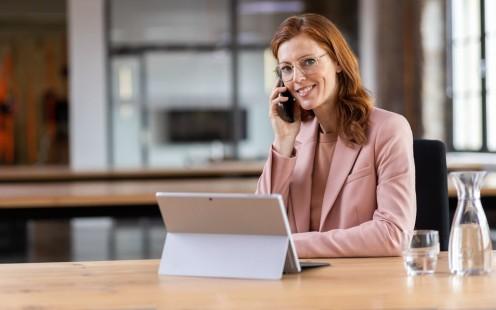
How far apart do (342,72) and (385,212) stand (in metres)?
0.47

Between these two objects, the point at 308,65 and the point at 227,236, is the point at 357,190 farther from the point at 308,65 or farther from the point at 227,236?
the point at 227,236

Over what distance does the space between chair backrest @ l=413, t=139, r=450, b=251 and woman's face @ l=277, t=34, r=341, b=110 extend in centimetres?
39

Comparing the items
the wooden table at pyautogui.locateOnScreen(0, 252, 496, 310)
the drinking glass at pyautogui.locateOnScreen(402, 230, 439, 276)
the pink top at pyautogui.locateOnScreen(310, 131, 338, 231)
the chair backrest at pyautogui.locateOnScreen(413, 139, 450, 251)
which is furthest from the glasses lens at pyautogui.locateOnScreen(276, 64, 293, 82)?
the drinking glass at pyautogui.locateOnScreen(402, 230, 439, 276)

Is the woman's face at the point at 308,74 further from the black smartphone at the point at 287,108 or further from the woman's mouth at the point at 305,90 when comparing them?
the black smartphone at the point at 287,108

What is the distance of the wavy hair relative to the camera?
2.62 metres

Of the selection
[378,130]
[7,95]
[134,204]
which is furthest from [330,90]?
[7,95]

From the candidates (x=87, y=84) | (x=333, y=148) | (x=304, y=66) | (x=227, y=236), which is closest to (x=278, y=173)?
(x=333, y=148)

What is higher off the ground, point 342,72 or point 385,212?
point 342,72

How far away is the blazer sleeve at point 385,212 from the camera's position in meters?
2.37

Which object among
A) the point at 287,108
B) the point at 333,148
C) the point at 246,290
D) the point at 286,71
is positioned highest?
the point at 286,71

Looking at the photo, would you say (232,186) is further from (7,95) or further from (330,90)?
(7,95)

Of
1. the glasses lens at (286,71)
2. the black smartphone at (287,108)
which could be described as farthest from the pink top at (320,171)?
the glasses lens at (286,71)

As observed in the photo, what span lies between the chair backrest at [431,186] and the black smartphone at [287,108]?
15.5 inches

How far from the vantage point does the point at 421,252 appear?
203cm
